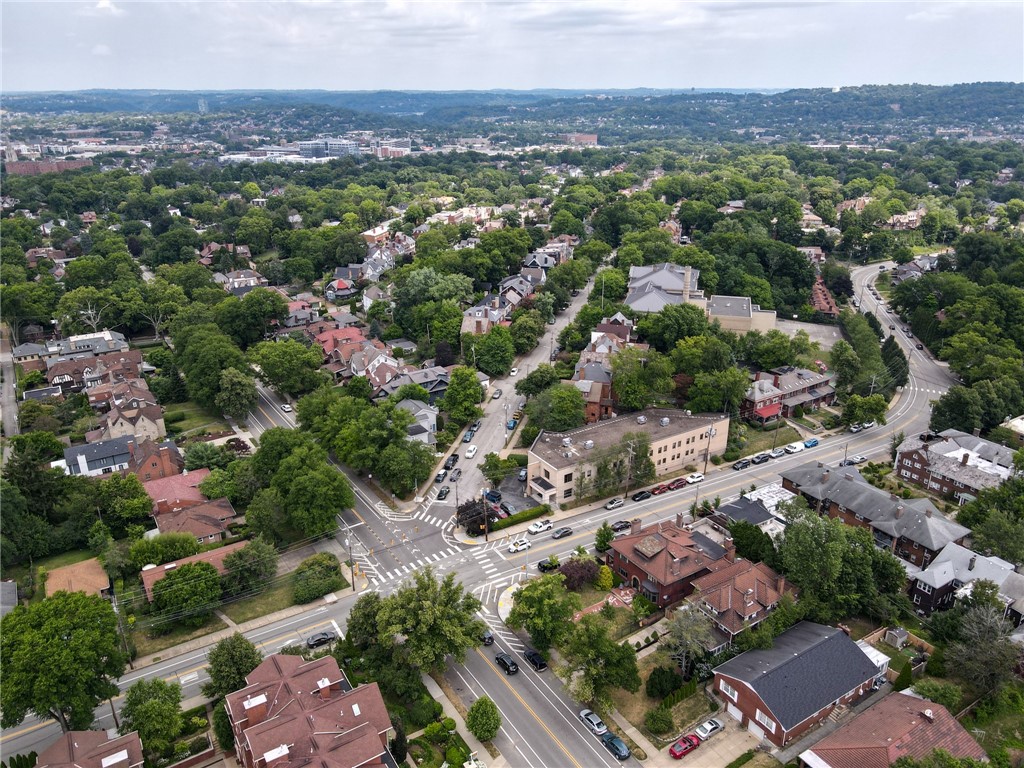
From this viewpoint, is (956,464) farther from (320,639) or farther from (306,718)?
(306,718)

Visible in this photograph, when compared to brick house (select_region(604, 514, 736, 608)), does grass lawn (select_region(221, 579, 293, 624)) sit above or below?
below

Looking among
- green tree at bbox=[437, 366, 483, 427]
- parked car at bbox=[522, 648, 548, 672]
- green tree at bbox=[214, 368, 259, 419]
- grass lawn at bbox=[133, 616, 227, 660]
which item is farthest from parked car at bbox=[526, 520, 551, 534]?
green tree at bbox=[214, 368, 259, 419]

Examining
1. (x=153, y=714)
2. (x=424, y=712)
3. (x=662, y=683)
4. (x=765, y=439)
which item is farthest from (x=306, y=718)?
(x=765, y=439)

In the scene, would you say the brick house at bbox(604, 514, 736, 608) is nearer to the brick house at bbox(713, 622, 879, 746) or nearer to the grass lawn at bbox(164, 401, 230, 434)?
the brick house at bbox(713, 622, 879, 746)

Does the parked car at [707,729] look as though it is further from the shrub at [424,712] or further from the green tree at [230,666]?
the green tree at [230,666]

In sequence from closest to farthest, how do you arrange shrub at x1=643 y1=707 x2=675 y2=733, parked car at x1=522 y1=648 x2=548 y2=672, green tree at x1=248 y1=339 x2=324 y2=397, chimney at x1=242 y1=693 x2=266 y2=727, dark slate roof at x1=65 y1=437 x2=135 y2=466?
chimney at x1=242 y1=693 x2=266 y2=727 → shrub at x1=643 y1=707 x2=675 y2=733 → parked car at x1=522 y1=648 x2=548 y2=672 → dark slate roof at x1=65 y1=437 x2=135 y2=466 → green tree at x1=248 y1=339 x2=324 y2=397

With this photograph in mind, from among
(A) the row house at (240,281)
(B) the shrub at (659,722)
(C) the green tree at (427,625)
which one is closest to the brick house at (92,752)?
(C) the green tree at (427,625)

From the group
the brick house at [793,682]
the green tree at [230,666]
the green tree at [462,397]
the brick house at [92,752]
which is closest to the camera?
the brick house at [92,752]
